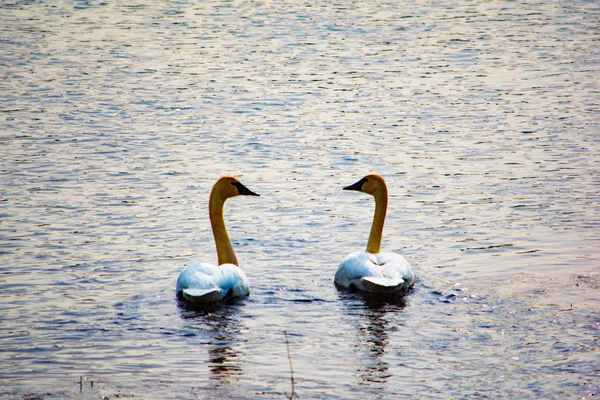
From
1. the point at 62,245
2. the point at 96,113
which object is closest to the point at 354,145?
the point at 96,113

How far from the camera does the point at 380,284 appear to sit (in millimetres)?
9828

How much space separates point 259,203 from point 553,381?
6.59 metres

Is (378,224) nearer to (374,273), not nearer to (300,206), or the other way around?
(374,273)

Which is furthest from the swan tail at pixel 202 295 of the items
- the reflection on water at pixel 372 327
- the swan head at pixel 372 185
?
the swan head at pixel 372 185

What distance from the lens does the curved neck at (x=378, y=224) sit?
1097 cm

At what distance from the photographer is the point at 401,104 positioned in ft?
64.7

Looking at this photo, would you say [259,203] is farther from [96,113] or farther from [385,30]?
[385,30]

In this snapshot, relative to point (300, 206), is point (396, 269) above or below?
above

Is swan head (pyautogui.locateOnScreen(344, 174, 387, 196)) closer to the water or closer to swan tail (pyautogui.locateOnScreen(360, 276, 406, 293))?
the water

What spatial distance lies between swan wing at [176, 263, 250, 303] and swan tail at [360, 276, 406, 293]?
3.98 ft

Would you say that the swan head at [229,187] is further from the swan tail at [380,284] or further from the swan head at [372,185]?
the swan tail at [380,284]

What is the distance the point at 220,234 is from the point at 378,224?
1807mm

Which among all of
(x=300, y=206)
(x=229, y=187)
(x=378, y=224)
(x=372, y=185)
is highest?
(x=229, y=187)

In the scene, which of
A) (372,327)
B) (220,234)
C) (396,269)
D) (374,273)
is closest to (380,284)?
(374,273)
